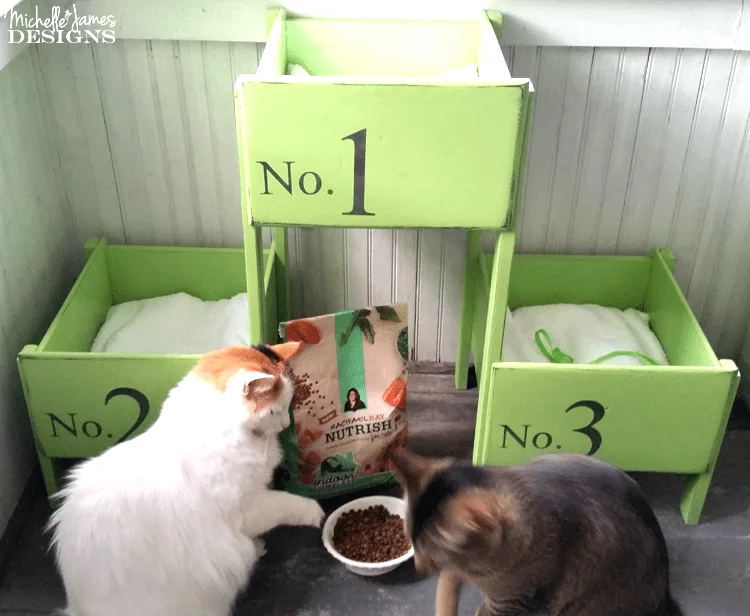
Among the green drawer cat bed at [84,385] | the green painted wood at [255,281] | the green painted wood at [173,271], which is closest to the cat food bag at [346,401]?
the green painted wood at [255,281]

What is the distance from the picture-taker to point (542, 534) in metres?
1.09

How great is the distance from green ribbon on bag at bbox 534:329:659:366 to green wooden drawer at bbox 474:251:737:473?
0.26 ft

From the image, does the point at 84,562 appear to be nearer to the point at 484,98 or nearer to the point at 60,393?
the point at 60,393

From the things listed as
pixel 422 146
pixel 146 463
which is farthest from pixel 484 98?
pixel 146 463

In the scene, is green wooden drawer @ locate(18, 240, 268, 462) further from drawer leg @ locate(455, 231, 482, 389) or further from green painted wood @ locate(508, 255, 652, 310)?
green painted wood @ locate(508, 255, 652, 310)

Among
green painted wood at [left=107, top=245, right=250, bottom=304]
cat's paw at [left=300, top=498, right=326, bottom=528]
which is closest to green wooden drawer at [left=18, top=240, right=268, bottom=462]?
green painted wood at [left=107, top=245, right=250, bottom=304]

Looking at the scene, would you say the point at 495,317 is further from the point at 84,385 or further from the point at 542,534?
the point at 84,385

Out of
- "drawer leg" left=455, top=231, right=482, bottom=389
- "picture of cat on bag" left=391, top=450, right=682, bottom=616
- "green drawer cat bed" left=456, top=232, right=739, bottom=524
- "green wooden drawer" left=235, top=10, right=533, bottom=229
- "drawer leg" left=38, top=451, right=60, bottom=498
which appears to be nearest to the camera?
"picture of cat on bag" left=391, top=450, right=682, bottom=616

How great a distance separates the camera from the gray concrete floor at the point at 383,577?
1.43 metres

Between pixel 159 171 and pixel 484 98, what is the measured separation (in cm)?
90

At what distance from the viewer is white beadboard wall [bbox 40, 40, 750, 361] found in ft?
5.46

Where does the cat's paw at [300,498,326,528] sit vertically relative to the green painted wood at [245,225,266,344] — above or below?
below

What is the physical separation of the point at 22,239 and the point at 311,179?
0.72 metres

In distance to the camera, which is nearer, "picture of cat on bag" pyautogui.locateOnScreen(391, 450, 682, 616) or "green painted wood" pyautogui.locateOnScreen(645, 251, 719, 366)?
"picture of cat on bag" pyautogui.locateOnScreen(391, 450, 682, 616)
